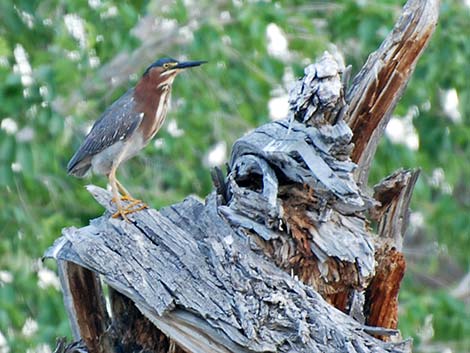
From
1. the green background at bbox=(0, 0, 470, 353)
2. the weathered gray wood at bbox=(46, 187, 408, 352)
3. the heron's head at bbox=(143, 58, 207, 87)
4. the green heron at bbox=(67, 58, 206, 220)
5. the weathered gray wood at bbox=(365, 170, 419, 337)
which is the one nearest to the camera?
the weathered gray wood at bbox=(46, 187, 408, 352)

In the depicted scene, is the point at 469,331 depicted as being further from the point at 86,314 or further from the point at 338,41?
the point at 86,314

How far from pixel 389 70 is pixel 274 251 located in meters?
0.91

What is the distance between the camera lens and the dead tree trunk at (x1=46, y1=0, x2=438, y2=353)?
4.18 meters

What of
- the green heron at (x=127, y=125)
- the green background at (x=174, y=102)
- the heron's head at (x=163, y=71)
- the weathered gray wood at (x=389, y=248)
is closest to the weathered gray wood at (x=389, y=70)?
the weathered gray wood at (x=389, y=248)

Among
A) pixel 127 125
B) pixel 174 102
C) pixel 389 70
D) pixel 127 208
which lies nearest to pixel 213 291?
pixel 127 208

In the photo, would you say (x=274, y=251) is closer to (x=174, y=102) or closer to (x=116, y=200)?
(x=116, y=200)

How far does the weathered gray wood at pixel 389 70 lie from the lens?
4.85 m

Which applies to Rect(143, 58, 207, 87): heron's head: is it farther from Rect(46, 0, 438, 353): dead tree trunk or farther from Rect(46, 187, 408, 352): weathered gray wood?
Rect(46, 187, 408, 352): weathered gray wood

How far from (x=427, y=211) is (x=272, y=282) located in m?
5.03

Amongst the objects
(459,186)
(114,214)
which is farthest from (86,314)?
(459,186)

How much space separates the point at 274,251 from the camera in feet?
14.6

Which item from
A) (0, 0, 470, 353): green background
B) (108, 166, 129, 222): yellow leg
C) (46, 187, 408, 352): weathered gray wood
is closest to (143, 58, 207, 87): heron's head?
(108, 166, 129, 222): yellow leg

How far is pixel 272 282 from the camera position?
4.29 m

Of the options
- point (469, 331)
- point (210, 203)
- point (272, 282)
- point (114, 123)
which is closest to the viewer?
point (272, 282)
